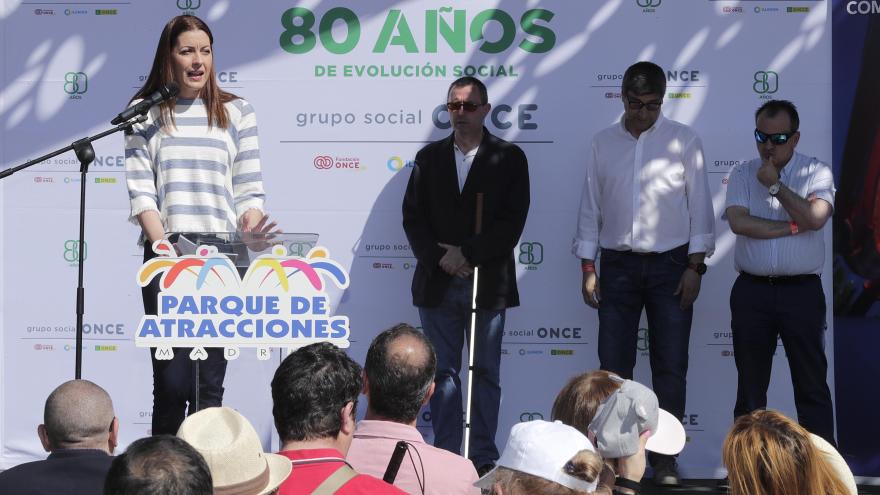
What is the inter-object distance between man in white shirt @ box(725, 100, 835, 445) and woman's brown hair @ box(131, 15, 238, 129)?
2.49m

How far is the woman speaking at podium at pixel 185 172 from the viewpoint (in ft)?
16.9


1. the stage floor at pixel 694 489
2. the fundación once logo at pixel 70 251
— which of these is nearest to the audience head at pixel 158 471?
the stage floor at pixel 694 489

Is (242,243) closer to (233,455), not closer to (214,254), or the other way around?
(214,254)

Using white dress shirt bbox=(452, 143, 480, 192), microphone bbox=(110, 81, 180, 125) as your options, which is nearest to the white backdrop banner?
white dress shirt bbox=(452, 143, 480, 192)

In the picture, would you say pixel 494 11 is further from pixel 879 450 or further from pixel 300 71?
pixel 879 450

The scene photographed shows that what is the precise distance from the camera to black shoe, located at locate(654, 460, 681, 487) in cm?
595

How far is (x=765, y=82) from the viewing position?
6.37 m

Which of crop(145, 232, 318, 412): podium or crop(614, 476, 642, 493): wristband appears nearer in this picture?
crop(614, 476, 642, 493): wristband

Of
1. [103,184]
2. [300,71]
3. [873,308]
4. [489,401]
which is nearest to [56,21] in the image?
[103,184]

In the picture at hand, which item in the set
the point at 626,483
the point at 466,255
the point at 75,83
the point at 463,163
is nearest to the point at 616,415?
the point at 626,483

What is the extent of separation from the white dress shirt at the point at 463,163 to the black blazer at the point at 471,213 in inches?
1.3

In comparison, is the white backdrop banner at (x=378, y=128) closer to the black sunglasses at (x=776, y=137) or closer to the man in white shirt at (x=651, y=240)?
the man in white shirt at (x=651, y=240)

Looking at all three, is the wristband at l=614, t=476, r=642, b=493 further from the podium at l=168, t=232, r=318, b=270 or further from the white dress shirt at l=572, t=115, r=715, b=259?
the white dress shirt at l=572, t=115, r=715, b=259

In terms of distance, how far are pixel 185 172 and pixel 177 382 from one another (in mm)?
891
